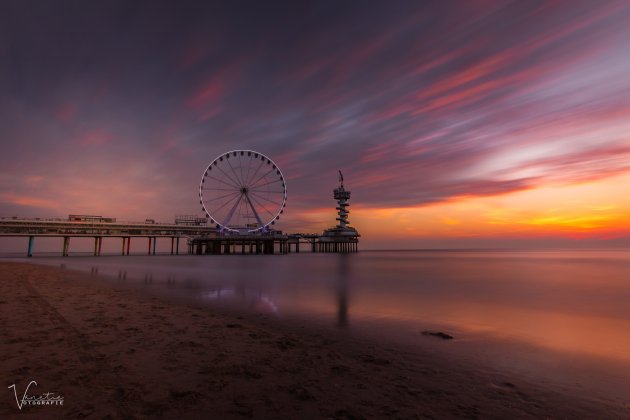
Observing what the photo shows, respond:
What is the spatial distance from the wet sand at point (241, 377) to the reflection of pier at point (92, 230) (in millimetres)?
104856

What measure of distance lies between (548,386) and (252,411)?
626 cm

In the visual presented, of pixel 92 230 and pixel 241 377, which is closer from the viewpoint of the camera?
pixel 241 377

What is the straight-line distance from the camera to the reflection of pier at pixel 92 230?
284 ft

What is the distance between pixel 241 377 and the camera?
598 cm

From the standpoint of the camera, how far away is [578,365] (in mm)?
8352

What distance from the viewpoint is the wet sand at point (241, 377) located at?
4.77 metres

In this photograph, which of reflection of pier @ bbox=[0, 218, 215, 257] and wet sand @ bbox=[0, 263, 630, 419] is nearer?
wet sand @ bbox=[0, 263, 630, 419]

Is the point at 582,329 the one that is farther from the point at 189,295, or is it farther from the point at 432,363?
the point at 189,295

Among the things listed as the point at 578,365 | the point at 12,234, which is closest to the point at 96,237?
the point at 12,234

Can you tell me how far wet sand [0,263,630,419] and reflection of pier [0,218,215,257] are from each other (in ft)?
344

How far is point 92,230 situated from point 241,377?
389 feet

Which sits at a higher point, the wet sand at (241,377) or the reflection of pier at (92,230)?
the reflection of pier at (92,230)

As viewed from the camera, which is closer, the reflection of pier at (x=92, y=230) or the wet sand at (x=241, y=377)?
the wet sand at (x=241, y=377)

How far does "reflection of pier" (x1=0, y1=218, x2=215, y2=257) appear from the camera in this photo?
8656 cm
